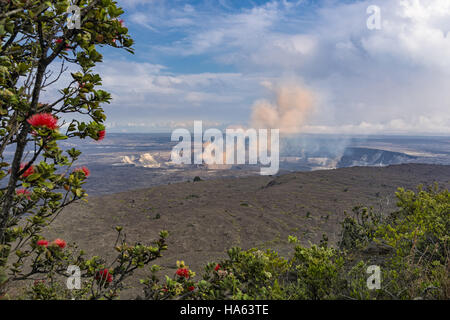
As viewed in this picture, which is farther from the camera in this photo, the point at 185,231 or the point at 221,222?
the point at 221,222

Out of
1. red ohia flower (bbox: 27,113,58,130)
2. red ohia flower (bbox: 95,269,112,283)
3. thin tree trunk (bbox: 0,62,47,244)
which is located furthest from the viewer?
red ohia flower (bbox: 95,269,112,283)

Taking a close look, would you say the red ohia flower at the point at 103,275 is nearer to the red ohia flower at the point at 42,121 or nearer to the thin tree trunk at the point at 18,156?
Answer: the thin tree trunk at the point at 18,156

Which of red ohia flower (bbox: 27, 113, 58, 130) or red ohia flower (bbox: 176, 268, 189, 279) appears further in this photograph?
red ohia flower (bbox: 176, 268, 189, 279)

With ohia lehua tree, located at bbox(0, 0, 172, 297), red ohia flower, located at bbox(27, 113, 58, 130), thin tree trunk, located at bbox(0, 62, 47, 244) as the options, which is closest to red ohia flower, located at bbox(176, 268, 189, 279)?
ohia lehua tree, located at bbox(0, 0, 172, 297)

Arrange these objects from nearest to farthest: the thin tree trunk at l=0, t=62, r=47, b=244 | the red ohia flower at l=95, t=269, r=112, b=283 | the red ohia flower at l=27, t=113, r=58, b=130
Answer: the red ohia flower at l=27, t=113, r=58, b=130 < the thin tree trunk at l=0, t=62, r=47, b=244 < the red ohia flower at l=95, t=269, r=112, b=283

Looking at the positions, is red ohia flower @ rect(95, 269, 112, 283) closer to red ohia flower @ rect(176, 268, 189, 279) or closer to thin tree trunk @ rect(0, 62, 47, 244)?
red ohia flower @ rect(176, 268, 189, 279)

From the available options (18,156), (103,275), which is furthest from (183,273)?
(18,156)

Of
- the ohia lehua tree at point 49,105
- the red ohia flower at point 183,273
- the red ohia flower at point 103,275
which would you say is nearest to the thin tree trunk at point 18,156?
the ohia lehua tree at point 49,105

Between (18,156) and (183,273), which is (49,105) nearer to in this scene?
(18,156)
